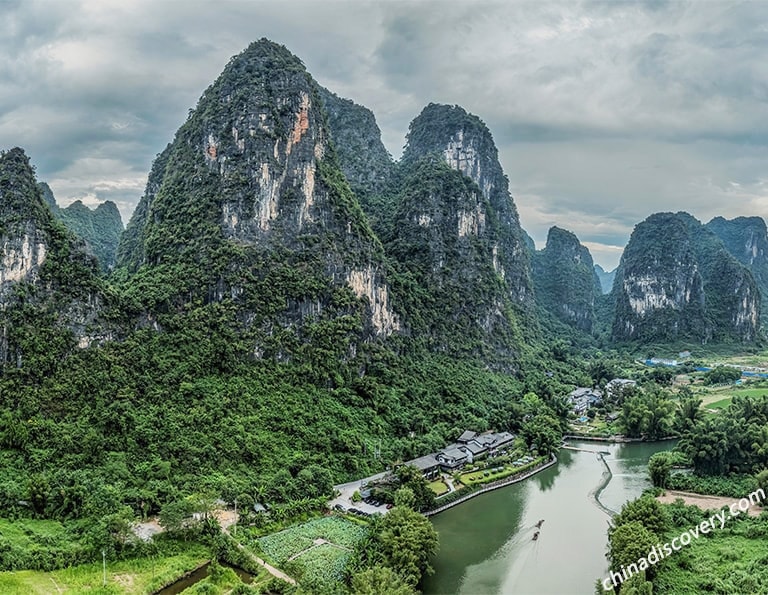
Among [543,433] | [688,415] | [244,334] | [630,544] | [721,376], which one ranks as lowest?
[630,544]

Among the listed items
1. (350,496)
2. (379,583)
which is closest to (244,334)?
(350,496)

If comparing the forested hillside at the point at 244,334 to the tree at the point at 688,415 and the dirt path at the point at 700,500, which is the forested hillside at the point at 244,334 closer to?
the tree at the point at 688,415

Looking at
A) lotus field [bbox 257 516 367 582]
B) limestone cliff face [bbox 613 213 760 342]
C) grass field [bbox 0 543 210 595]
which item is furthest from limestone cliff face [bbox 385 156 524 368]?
limestone cliff face [bbox 613 213 760 342]

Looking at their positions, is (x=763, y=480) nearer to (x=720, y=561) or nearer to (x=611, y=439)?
(x=720, y=561)

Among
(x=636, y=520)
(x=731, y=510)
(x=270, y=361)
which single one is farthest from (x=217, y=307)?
(x=731, y=510)

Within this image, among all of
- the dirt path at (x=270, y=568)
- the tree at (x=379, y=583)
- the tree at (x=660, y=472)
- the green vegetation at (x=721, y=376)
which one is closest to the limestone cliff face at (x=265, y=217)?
the dirt path at (x=270, y=568)

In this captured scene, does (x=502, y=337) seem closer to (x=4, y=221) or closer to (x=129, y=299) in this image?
(x=129, y=299)

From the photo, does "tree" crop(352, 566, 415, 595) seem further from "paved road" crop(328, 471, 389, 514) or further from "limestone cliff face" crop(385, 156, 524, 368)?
"limestone cliff face" crop(385, 156, 524, 368)
